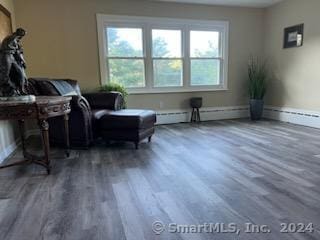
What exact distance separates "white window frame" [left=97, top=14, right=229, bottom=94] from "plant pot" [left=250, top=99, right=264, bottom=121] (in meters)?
0.69

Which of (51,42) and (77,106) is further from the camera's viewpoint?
(51,42)

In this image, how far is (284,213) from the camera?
1.71m

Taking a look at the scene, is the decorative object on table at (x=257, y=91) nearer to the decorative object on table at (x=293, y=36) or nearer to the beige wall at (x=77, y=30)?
the decorative object on table at (x=293, y=36)

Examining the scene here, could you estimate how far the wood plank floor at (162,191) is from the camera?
5.23 ft

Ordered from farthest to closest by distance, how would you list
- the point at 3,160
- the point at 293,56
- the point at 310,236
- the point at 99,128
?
the point at 293,56, the point at 99,128, the point at 3,160, the point at 310,236

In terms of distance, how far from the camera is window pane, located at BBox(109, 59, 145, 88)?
15.7 ft

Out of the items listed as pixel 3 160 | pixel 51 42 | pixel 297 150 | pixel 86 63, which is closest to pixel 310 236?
pixel 297 150

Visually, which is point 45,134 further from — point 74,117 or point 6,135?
point 6,135

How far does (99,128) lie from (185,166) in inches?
57.8

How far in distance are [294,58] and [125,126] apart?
3750mm

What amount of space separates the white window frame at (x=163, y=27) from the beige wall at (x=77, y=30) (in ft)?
0.31

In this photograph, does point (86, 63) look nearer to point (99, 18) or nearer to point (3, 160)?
point (99, 18)

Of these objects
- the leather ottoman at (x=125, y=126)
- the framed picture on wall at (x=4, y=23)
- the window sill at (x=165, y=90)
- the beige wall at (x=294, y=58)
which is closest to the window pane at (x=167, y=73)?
the window sill at (x=165, y=90)

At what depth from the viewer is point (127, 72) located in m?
4.86
